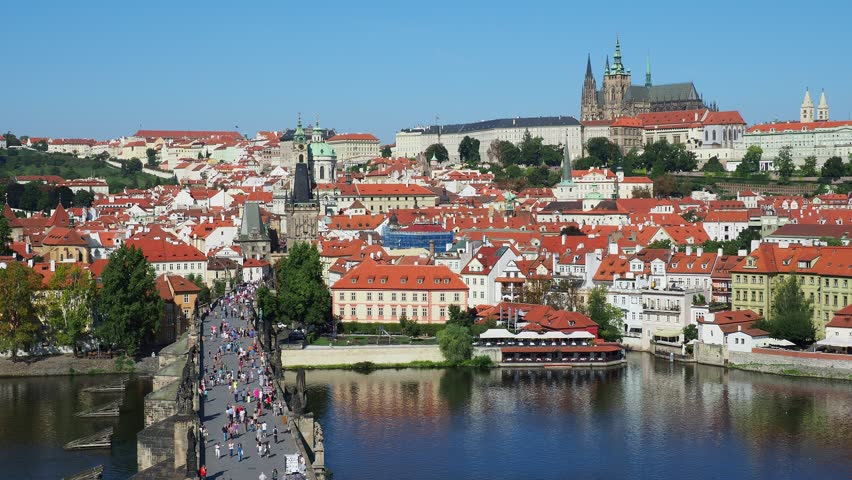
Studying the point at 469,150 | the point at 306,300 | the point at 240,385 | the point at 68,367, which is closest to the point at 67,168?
the point at 469,150

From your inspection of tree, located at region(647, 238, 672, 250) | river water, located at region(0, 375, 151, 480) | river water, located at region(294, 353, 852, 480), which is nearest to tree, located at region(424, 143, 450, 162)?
tree, located at region(647, 238, 672, 250)

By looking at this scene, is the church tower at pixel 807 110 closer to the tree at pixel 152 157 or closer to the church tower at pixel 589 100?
the church tower at pixel 589 100

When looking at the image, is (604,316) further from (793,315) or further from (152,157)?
(152,157)

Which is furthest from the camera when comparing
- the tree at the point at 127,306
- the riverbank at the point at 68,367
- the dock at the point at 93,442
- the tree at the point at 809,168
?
the tree at the point at 809,168

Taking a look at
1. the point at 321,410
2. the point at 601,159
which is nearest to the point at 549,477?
the point at 321,410

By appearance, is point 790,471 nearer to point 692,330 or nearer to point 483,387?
point 483,387

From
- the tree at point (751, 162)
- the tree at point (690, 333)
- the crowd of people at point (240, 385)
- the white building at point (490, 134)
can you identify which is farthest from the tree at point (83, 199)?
the tree at point (690, 333)
